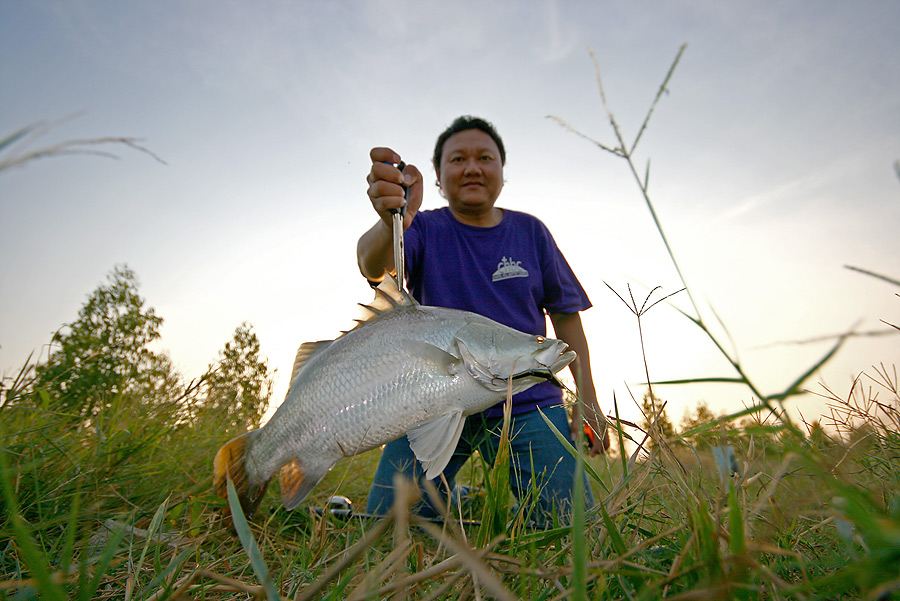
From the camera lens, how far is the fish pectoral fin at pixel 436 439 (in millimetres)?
2262

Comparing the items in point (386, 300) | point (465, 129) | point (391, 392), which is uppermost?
point (465, 129)

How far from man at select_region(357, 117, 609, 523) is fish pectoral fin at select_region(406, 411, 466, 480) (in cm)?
89

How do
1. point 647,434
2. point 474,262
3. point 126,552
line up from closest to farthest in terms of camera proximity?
point 647,434 → point 126,552 → point 474,262

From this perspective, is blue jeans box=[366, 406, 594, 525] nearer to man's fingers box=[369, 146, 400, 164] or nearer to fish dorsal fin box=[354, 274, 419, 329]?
fish dorsal fin box=[354, 274, 419, 329]

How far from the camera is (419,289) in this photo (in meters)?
Answer: 4.05

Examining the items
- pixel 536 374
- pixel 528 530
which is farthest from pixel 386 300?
pixel 528 530

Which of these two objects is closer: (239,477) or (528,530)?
A: (528,530)

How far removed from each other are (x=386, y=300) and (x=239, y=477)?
116cm

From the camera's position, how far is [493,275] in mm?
3941

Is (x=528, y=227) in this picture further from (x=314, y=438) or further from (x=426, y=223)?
(x=314, y=438)

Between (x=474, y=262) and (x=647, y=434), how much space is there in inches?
108

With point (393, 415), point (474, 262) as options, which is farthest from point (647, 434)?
point (474, 262)

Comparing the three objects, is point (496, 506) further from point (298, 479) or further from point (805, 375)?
point (298, 479)

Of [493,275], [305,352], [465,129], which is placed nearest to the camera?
[305,352]
